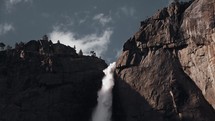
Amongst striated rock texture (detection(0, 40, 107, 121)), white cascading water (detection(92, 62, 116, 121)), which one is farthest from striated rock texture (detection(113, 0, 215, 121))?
striated rock texture (detection(0, 40, 107, 121))

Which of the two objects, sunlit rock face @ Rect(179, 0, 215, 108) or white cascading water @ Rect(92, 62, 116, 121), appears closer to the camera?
sunlit rock face @ Rect(179, 0, 215, 108)

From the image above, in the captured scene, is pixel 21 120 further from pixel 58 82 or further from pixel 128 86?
pixel 128 86

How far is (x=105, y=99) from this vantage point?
10694 cm

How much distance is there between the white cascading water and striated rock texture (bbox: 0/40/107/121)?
3.74ft

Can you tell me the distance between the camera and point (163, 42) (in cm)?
10250

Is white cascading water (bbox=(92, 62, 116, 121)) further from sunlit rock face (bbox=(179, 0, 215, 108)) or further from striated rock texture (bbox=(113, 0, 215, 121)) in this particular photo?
sunlit rock face (bbox=(179, 0, 215, 108))

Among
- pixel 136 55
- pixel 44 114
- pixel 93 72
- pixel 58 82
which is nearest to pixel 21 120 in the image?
pixel 44 114

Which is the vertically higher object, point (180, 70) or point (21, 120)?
point (180, 70)

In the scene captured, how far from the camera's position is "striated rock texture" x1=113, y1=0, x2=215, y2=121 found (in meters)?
94.8

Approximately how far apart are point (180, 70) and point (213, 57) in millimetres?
8745

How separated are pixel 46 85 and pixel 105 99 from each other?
41.1 ft

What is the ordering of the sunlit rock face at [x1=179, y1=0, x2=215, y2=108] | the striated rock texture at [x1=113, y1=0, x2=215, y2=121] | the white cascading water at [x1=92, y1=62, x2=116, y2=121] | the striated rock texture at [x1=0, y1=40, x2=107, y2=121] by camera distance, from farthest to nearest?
the white cascading water at [x1=92, y1=62, x2=116, y2=121] < the striated rock texture at [x1=0, y1=40, x2=107, y2=121] < the striated rock texture at [x1=113, y1=0, x2=215, y2=121] < the sunlit rock face at [x1=179, y1=0, x2=215, y2=108]

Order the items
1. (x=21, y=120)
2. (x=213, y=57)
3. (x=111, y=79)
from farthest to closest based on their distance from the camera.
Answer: (x=111, y=79)
(x=21, y=120)
(x=213, y=57)

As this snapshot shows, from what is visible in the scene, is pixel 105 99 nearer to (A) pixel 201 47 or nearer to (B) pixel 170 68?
(B) pixel 170 68
